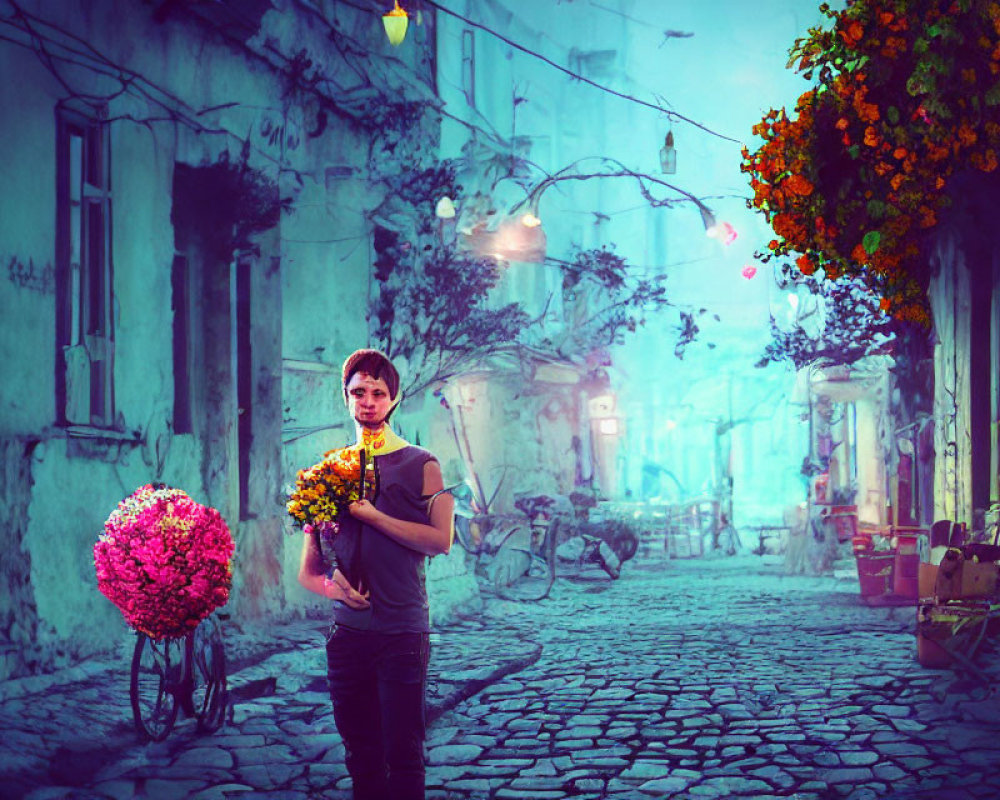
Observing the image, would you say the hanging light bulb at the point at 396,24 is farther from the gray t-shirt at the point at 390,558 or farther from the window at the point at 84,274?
the gray t-shirt at the point at 390,558

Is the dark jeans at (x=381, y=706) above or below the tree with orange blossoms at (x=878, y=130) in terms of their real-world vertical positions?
below

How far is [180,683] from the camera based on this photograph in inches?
292

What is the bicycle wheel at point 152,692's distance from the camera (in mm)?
7180

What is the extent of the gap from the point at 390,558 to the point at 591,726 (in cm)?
395

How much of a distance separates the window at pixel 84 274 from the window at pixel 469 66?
14.6 meters

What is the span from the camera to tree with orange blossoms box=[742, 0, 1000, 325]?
23.6ft

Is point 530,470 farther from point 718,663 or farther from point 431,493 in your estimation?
point 431,493

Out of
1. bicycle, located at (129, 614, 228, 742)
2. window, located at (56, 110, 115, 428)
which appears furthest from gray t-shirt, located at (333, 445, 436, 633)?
window, located at (56, 110, 115, 428)

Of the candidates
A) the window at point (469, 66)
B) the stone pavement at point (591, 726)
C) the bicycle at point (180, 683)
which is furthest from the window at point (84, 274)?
the window at point (469, 66)

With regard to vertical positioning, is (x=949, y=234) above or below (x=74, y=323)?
above

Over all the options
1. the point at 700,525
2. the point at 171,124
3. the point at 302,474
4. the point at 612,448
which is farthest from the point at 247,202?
the point at 612,448

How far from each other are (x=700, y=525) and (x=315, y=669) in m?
21.2

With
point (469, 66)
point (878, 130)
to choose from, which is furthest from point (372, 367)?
point (469, 66)

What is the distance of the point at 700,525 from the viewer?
30047mm
